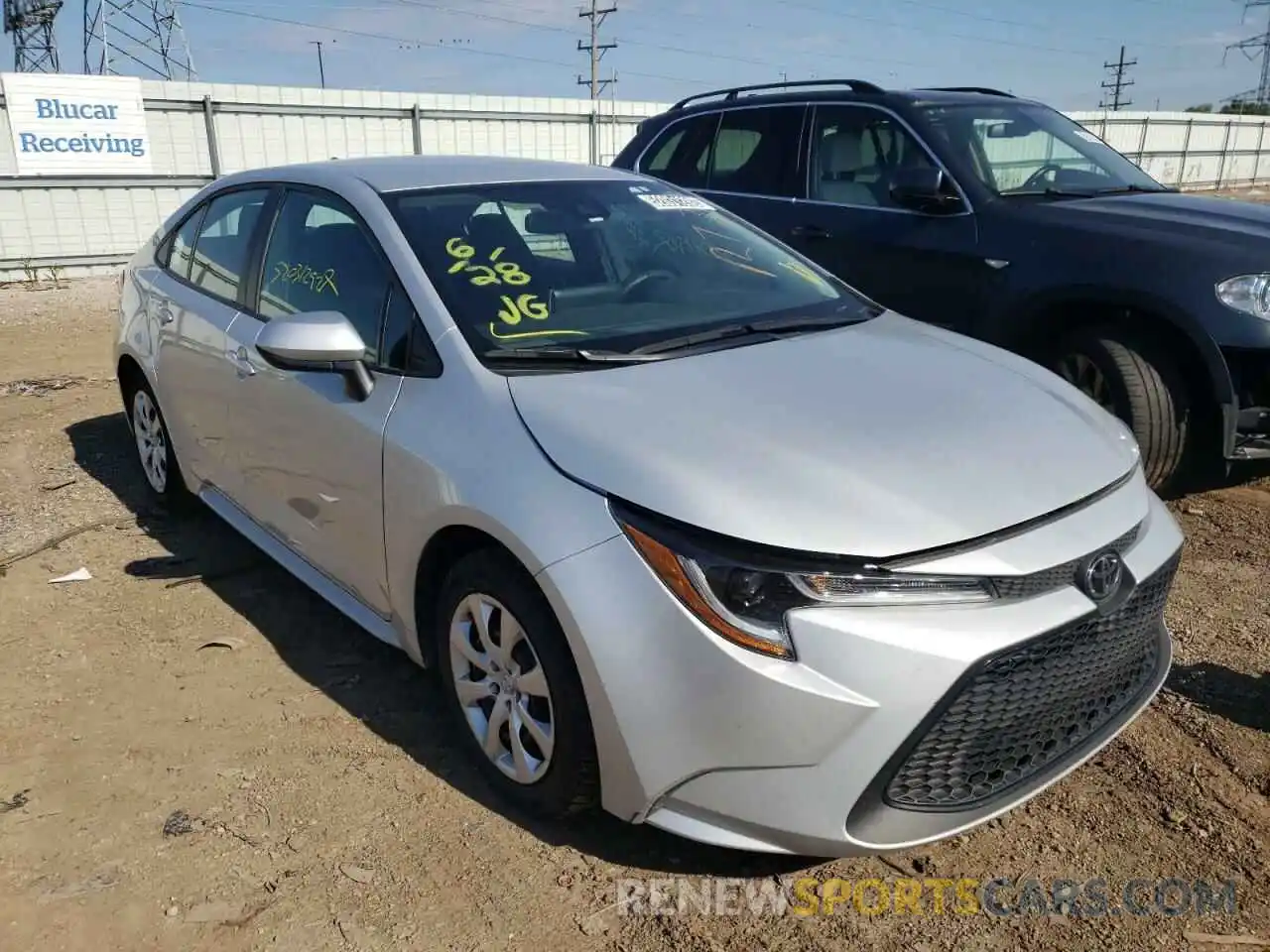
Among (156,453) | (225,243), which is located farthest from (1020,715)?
(156,453)

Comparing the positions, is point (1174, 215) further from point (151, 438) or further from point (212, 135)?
point (212, 135)

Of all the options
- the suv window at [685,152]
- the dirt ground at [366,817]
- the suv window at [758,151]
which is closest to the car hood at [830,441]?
the dirt ground at [366,817]

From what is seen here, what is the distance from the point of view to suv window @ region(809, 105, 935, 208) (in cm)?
544

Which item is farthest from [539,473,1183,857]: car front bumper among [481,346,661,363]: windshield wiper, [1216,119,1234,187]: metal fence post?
[1216,119,1234,187]: metal fence post

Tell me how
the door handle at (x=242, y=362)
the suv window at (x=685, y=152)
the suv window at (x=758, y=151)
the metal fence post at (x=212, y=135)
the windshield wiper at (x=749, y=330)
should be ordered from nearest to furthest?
1. the windshield wiper at (x=749, y=330)
2. the door handle at (x=242, y=362)
3. the suv window at (x=758, y=151)
4. the suv window at (x=685, y=152)
5. the metal fence post at (x=212, y=135)

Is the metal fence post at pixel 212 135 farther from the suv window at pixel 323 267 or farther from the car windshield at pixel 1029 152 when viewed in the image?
the suv window at pixel 323 267

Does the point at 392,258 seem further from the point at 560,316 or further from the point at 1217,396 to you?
the point at 1217,396

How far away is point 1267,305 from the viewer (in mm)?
4109

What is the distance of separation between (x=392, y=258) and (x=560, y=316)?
53 cm

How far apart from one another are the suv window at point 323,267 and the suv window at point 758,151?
10.6ft

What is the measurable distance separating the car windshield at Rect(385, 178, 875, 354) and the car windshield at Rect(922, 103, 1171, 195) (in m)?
2.08

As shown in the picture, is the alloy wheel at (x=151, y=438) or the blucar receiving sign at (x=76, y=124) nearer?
the alloy wheel at (x=151, y=438)

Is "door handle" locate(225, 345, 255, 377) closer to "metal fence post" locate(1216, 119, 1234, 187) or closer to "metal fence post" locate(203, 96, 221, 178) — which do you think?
"metal fence post" locate(203, 96, 221, 178)

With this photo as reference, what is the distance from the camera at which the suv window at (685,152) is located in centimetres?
651
